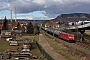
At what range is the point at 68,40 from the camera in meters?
68.9

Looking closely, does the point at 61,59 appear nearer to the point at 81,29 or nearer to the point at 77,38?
the point at 77,38

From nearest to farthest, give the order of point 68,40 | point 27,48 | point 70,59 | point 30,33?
1. point 70,59
2. point 27,48
3. point 68,40
4. point 30,33

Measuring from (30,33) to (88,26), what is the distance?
45.0 meters

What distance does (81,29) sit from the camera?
90938 mm

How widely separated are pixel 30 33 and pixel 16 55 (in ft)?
274

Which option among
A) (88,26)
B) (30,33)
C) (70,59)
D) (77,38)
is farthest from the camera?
(30,33)

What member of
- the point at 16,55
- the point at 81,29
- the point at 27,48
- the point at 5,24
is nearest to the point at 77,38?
the point at 81,29

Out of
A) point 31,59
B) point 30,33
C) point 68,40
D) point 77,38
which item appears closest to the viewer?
point 31,59

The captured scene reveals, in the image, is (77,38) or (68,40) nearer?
(68,40)

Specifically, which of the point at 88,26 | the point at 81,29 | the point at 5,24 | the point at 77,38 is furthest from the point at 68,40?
the point at 5,24

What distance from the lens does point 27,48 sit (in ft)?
164

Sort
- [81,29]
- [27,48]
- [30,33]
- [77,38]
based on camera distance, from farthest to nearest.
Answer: [30,33] → [81,29] → [77,38] → [27,48]

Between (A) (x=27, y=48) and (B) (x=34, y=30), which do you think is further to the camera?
(B) (x=34, y=30)

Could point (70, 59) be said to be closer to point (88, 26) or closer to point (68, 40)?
point (68, 40)
